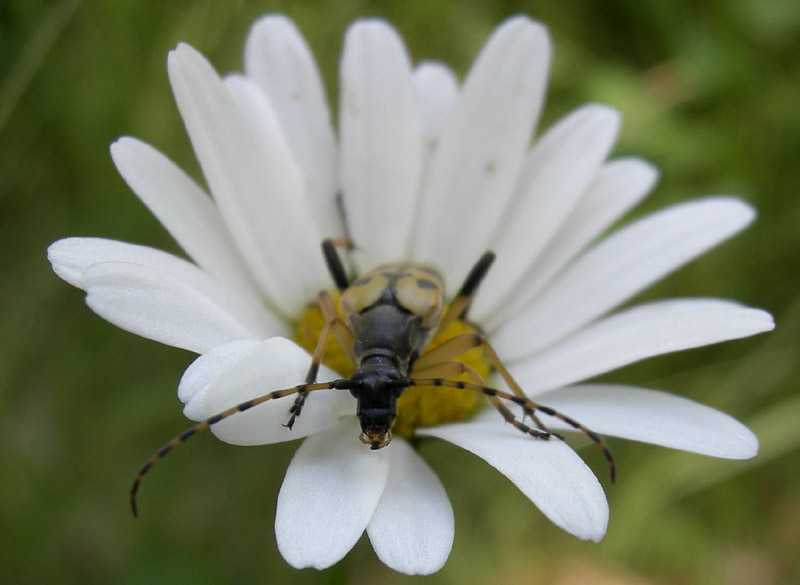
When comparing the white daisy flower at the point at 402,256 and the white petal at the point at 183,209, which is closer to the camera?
the white daisy flower at the point at 402,256

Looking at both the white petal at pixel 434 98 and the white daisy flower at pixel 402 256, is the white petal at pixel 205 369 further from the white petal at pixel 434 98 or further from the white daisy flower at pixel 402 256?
the white petal at pixel 434 98

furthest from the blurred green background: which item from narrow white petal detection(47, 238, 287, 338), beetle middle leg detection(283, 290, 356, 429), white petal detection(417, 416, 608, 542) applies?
white petal detection(417, 416, 608, 542)

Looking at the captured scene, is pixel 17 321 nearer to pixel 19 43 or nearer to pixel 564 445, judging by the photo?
pixel 19 43

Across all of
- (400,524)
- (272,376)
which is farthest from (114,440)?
(400,524)

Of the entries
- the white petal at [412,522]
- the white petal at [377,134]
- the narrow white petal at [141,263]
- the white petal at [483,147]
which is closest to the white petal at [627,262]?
the white petal at [483,147]

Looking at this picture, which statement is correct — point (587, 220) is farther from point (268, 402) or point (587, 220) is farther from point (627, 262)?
point (268, 402)

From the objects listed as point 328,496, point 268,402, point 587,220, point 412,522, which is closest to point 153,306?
point 268,402

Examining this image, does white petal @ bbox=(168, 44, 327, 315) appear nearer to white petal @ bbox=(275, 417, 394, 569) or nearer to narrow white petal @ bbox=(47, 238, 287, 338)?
narrow white petal @ bbox=(47, 238, 287, 338)
